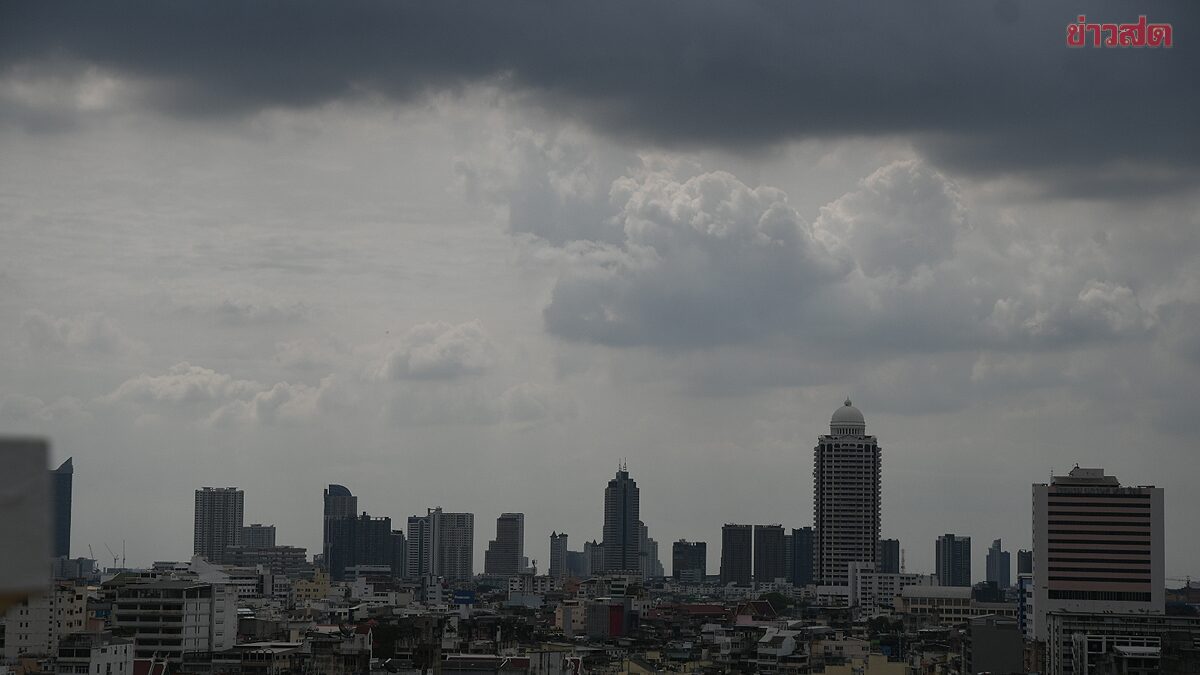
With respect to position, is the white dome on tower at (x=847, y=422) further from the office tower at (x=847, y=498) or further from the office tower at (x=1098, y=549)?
the office tower at (x=1098, y=549)

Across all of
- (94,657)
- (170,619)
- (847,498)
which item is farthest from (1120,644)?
(847,498)

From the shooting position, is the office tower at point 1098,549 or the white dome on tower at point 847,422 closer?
the office tower at point 1098,549

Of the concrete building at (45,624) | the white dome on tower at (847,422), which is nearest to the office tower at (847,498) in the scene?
the white dome on tower at (847,422)

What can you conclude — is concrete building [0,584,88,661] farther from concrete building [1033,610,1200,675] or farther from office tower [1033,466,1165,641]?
office tower [1033,466,1165,641]

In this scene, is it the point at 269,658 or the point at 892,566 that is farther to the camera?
the point at 892,566

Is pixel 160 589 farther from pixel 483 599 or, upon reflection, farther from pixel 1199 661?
pixel 483 599

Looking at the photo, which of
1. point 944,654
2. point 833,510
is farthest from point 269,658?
point 833,510
